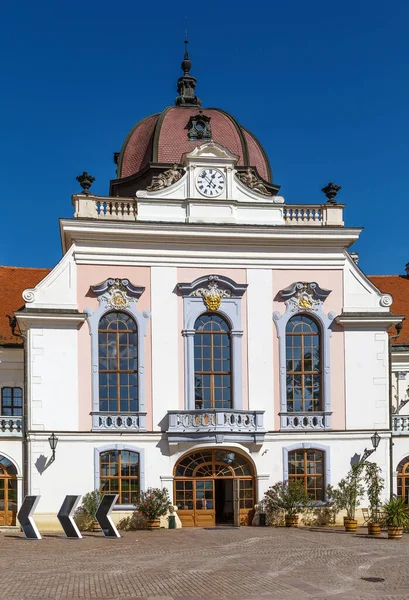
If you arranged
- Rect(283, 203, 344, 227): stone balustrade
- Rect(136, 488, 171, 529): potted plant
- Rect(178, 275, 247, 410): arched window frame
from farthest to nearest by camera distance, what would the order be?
1. Rect(283, 203, 344, 227): stone balustrade
2. Rect(178, 275, 247, 410): arched window frame
3. Rect(136, 488, 171, 529): potted plant

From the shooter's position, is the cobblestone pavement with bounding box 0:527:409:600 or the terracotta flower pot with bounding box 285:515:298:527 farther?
the terracotta flower pot with bounding box 285:515:298:527

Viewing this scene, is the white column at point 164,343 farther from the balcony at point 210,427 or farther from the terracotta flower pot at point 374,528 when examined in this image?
the terracotta flower pot at point 374,528

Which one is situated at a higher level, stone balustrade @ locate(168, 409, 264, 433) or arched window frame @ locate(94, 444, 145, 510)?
stone balustrade @ locate(168, 409, 264, 433)

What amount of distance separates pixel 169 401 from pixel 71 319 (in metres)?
4.22

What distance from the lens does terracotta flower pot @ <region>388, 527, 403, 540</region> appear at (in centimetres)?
2652

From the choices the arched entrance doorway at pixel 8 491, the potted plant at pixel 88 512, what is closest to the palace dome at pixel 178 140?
the arched entrance doorway at pixel 8 491

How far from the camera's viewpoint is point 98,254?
31.7m

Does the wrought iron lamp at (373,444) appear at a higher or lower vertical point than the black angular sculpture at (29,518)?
higher

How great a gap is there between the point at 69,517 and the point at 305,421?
9.01 m

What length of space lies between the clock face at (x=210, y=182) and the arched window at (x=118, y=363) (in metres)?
5.16

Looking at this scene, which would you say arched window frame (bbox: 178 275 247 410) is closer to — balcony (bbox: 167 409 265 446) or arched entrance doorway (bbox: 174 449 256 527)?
balcony (bbox: 167 409 265 446)

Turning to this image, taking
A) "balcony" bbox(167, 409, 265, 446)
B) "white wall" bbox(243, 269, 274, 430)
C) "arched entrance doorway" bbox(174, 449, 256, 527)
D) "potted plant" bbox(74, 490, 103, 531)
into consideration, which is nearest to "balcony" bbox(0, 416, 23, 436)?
"potted plant" bbox(74, 490, 103, 531)

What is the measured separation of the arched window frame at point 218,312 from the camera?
3167 centimetres

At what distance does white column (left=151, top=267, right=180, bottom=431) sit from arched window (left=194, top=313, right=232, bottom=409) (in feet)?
2.56
